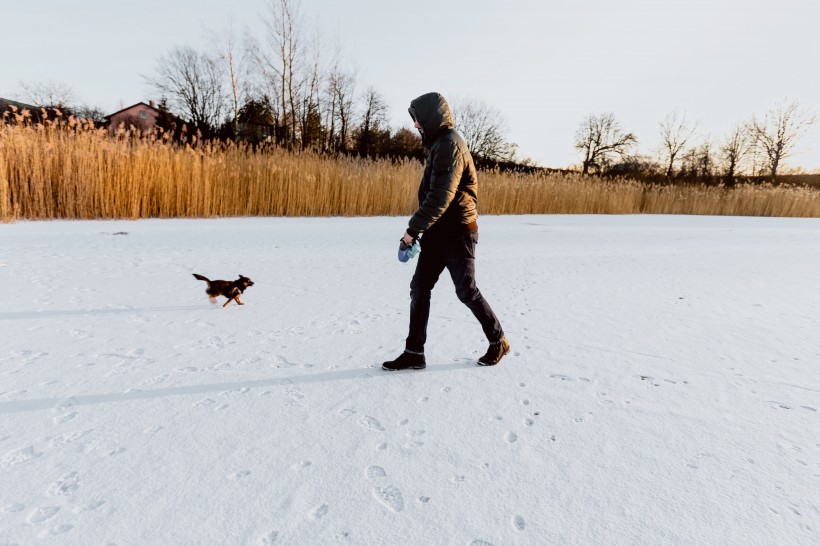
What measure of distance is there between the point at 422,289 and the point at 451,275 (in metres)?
0.20

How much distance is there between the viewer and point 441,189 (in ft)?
6.12

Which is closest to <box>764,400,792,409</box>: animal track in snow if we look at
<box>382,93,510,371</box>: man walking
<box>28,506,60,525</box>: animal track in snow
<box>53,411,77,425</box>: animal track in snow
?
<box>382,93,510,371</box>: man walking

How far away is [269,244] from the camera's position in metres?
5.41

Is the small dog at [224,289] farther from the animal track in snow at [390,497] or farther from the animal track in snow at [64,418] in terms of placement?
the animal track in snow at [390,497]

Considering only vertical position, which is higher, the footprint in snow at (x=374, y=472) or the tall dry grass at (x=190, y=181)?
the tall dry grass at (x=190, y=181)

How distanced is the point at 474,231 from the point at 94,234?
555cm

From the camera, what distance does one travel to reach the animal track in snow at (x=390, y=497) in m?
1.12

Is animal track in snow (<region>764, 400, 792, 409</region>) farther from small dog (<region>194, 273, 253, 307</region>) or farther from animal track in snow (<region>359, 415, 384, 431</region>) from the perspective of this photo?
small dog (<region>194, 273, 253, 307</region>)

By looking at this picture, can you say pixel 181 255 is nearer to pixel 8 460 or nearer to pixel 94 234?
pixel 94 234

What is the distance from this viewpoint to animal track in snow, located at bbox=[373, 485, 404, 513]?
1122 mm

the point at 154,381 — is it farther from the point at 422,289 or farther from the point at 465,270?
the point at 465,270

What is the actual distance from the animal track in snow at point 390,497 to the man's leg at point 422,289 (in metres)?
0.93

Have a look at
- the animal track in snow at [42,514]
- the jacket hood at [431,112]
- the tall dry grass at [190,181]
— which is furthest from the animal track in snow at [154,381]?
the tall dry grass at [190,181]

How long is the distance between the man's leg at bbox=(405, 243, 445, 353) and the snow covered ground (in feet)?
0.57
